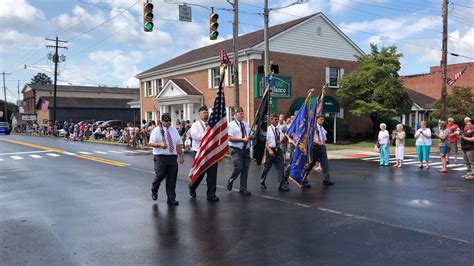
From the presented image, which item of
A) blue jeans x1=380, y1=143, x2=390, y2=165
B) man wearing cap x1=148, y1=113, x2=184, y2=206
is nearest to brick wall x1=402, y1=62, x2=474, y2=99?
blue jeans x1=380, y1=143, x2=390, y2=165

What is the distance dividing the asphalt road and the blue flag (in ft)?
1.51

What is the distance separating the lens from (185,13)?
16.8 m

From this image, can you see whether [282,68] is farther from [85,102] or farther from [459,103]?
[85,102]

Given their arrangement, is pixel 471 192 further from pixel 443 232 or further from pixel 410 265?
pixel 410 265

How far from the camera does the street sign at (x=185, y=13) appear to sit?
658 inches

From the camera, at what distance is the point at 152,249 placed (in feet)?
17.7

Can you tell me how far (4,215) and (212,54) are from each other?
25069 mm

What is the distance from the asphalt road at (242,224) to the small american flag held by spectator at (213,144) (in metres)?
Result: 0.69

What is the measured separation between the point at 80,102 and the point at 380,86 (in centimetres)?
5984

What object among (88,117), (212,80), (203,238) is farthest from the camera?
(88,117)

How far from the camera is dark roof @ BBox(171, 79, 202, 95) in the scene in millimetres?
31400

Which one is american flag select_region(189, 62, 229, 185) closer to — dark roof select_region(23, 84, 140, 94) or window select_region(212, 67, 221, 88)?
window select_region(212, 67, 221, 88)

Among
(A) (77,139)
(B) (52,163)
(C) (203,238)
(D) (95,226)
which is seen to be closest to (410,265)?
(C) (203,238)

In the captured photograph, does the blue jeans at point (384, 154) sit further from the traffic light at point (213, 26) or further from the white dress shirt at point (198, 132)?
the white dress shirt at point (198, 132)
